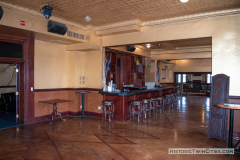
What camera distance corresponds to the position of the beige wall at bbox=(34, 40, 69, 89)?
610cm

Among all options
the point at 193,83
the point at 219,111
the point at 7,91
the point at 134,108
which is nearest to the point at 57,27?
the point at 134,108

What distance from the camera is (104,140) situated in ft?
14.1

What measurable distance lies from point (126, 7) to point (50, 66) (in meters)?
3.39

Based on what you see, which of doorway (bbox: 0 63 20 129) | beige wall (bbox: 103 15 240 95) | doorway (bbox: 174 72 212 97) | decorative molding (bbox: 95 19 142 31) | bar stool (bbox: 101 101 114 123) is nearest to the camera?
beige wall (bbox: 103 15 240 95)

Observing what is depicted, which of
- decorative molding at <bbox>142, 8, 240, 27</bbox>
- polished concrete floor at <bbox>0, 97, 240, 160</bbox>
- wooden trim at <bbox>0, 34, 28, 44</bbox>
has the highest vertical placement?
decorative molding at <bbox>142, 8, 240, 27</bbox>

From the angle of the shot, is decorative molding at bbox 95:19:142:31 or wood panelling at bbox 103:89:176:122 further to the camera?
wood panelling at bbox 103:89:176:122

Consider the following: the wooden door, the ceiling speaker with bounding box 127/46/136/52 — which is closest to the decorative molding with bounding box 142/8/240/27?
the wooden door

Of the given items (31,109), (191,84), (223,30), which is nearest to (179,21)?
(223,30)

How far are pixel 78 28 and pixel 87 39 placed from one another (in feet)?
1.48

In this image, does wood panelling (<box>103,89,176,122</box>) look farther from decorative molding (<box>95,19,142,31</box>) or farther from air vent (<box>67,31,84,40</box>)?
decorative molding (<box>95,19,142,31</box>)

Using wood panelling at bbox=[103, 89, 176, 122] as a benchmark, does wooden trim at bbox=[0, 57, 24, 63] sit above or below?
above

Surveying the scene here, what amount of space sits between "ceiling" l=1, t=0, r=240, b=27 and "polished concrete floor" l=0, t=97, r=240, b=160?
3116 millimetres

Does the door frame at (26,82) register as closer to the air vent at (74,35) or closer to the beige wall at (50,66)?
the beige wall at (50,66)

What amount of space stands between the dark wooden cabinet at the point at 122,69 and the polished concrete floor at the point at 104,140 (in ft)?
8.91
